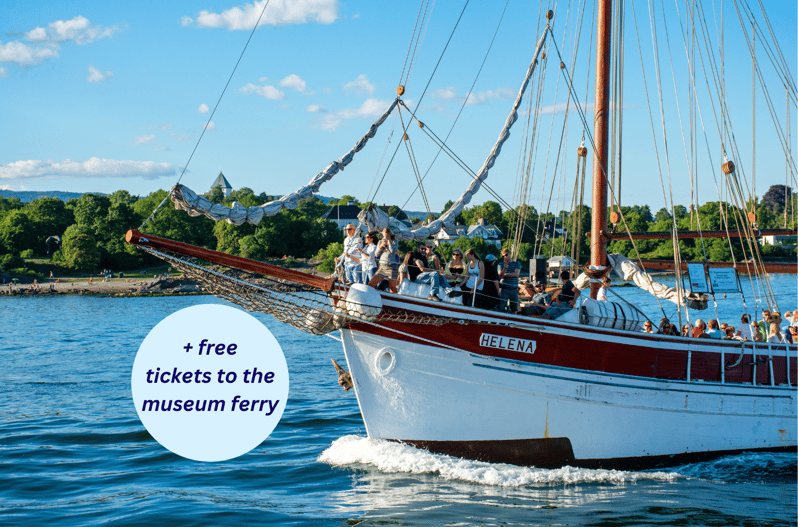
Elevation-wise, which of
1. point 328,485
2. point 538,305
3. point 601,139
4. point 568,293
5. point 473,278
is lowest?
point 328,485

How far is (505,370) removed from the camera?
11234 mm

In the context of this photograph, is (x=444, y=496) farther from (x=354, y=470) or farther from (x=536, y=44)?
(x=536, y=44)

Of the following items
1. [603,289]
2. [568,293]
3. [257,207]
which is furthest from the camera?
[603,289]

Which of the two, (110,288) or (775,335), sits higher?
(775,335)

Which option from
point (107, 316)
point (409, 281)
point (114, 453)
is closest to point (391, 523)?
point (409, 281)

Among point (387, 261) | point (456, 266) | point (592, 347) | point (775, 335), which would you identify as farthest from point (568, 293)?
point (775, 335)

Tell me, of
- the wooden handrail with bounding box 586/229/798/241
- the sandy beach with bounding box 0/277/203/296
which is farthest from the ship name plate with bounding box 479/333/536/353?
the sandy beach with bounding box 0/277/203/296

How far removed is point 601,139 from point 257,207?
7342 mm

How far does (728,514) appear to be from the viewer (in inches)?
412

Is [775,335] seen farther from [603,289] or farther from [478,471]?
[478,471]

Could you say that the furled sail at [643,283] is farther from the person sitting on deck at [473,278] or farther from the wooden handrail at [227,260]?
the wooden handrail at [227,260]

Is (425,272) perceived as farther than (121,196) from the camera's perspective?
No

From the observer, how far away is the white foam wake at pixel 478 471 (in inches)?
447

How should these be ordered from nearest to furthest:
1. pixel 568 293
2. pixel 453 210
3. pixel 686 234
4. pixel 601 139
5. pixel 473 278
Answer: pixel 473 278, pixel 568 293, pixel 601 139, pixel 686 234, pixel 453 210
